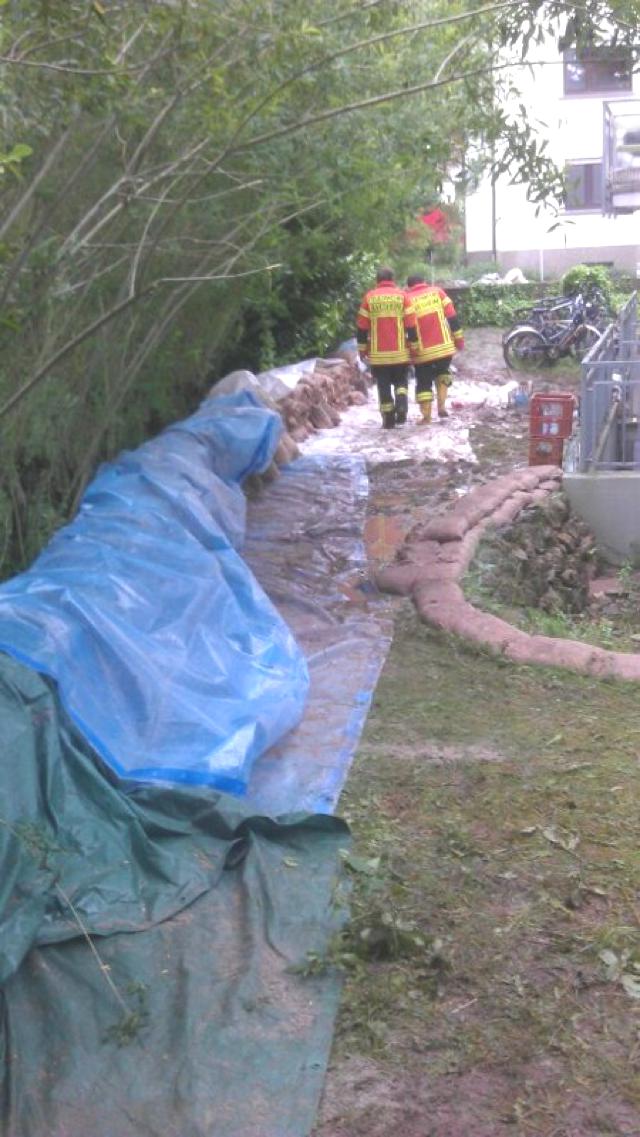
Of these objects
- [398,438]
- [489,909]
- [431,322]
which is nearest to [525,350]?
[431,322]

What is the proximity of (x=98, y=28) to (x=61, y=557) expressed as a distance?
2259 mm

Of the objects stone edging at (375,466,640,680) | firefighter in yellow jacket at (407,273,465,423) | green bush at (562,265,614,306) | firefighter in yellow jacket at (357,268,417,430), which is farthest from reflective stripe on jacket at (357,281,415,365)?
green bush at (562,265,614,306)

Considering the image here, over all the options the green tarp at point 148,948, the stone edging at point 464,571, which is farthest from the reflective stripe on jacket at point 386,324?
the green tarp at point 148,948

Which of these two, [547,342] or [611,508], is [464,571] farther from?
[547,342]

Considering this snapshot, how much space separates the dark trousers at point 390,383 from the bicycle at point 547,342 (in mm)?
5568

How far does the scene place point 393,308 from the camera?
12523 millimetres

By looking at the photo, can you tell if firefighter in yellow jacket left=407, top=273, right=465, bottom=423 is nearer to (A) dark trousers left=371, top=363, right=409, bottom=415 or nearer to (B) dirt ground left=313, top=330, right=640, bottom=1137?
(A) dark trousers left=371, top=363, right=409, bottom=415

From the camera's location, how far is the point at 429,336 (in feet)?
41.8

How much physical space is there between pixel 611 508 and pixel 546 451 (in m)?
1.31

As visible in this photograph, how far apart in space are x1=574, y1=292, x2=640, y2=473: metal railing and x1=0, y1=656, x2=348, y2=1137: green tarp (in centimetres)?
573

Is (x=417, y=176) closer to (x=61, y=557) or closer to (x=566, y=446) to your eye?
(x=566, y=446)

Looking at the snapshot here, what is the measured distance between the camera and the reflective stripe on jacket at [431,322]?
12.6 meters

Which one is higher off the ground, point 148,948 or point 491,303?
point 148,948

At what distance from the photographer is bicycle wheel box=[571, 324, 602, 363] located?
706 inches
